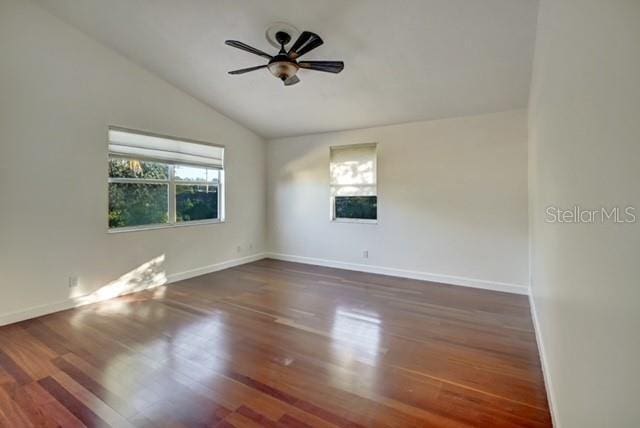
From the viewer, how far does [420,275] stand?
483 centimetres

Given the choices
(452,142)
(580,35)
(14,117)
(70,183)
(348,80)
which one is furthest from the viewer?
(452,142)

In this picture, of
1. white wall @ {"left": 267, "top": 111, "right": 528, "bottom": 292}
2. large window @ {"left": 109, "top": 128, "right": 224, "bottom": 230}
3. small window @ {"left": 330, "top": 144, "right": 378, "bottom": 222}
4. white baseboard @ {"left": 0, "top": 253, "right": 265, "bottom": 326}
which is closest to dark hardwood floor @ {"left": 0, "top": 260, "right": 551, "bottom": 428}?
white baseboard @ {"left": 0, "top": 253, "right": 265, "bottom": 326}

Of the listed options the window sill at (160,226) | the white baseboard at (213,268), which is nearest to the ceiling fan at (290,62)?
the window sill at (160,226)

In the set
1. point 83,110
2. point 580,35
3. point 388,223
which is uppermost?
point 83,110

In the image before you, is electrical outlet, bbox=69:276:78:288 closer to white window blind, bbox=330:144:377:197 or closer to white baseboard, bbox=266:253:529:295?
white baseboard, bbox=266:253:529:295

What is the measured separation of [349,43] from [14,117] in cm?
353

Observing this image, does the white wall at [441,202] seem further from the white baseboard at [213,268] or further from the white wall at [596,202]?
the white wall at [596,202]

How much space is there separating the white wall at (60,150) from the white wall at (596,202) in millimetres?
4565

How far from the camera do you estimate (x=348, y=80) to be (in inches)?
155

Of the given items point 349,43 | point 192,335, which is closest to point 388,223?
point 349,43

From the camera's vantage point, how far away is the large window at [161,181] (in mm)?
4129

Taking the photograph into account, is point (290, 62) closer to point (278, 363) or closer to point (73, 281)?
point (278, 363)

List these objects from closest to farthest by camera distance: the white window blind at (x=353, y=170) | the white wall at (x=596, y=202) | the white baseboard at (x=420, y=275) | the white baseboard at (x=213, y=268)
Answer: the white wall at (x=596, y=202) → the white baseboard at (x=420, y=275) → the white baseboard at (x=213, y=268) → the white window blind at (x=353, y=170)

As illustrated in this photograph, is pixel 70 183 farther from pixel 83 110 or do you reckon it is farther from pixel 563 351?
pixel 563 351
